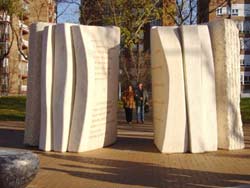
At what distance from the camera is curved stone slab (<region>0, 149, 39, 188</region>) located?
8133 millimetres

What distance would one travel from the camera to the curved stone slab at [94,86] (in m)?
15.6

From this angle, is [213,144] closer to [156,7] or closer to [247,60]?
[156,7]

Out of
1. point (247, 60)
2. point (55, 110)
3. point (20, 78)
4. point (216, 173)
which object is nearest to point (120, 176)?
point (216, 173)

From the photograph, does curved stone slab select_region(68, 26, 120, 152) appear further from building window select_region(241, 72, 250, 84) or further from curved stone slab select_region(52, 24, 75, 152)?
building window select_region(241, 72, 250, 84)

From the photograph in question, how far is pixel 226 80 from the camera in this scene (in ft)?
53.0

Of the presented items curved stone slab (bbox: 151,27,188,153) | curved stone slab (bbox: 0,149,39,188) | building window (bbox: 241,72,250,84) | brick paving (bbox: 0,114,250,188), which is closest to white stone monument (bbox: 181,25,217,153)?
curved stone slab (bbox: 151,27,188,153)

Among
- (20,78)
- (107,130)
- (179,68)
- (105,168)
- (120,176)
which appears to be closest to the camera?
A: (120,176)

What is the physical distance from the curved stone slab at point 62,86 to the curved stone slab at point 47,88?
129 mm

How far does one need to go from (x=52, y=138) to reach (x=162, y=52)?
3.62m

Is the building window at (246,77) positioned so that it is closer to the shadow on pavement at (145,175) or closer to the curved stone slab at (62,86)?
the curved stone slab at (62,86)

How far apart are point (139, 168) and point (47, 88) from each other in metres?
3.83

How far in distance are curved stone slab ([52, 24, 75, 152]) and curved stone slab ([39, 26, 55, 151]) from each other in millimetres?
129

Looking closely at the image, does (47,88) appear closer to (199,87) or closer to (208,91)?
(199,87)

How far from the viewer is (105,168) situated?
521 inches
